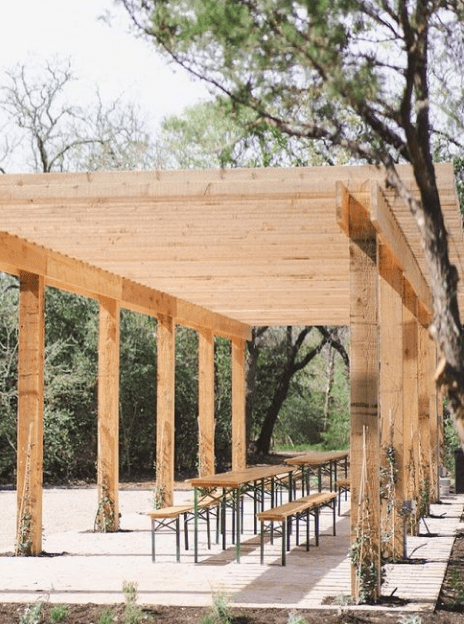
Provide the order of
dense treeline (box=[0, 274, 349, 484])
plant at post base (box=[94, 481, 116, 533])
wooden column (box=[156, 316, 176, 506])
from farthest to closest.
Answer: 1. dense treeline (box=[0, 274, 349, 484])
2. wooden column (box=[156, 316, 176, 506])
3. plant at post base (box=[94, 481, 116, 533])

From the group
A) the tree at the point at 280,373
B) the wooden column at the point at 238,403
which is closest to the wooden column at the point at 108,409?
the wooden column at the point at 238,403

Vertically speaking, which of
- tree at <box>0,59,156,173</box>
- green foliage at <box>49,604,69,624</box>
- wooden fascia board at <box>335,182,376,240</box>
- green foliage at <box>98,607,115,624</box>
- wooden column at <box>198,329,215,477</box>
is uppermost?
tree at <box>0,59,156,173</box>

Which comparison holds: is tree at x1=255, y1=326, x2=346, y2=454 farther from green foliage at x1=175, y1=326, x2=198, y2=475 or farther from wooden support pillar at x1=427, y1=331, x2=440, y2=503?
wooden support pillar at x1=427, y1=331, x2=440, y2=503

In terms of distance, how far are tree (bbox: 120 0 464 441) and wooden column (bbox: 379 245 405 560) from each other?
3332 mm

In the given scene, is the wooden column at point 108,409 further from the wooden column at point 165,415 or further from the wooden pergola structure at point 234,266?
the wooden column at point 165,415

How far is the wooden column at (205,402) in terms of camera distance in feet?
53.3

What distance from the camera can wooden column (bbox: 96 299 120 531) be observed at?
1187 cm

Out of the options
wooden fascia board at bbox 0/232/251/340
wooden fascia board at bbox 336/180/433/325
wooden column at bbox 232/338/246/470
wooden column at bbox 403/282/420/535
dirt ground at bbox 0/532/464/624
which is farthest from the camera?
wooden column at bbox 232/338/246/470

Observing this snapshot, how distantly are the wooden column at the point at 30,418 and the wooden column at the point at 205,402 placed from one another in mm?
6416

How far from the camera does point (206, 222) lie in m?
8.55

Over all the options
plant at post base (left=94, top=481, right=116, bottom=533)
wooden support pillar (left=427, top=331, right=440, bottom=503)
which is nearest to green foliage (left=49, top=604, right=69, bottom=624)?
plant at post base (left=94, top=481, right=116, bottom=533)

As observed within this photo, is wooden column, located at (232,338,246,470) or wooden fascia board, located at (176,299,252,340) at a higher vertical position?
wooden fascia board, located at (176,299,252,340)

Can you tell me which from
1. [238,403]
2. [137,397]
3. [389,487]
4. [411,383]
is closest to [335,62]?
[389,487]

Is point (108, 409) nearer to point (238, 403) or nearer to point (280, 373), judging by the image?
point (238, 403)
